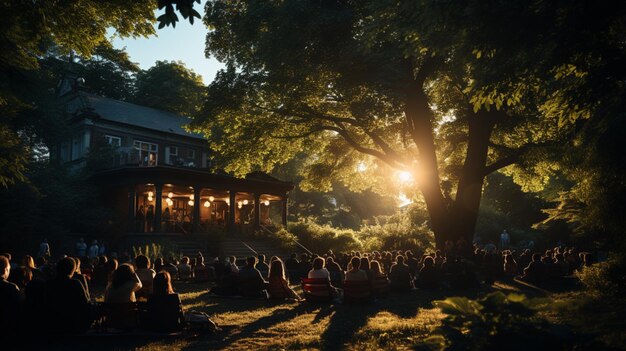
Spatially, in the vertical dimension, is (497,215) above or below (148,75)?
below

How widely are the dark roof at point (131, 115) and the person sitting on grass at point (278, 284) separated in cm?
2674

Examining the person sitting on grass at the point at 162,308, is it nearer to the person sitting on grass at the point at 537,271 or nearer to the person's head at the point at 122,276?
the person's head at the point at 122,276

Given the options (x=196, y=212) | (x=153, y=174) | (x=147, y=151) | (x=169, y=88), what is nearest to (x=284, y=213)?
(x=196, y=212)

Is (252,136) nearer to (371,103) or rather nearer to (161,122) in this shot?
(371,103)

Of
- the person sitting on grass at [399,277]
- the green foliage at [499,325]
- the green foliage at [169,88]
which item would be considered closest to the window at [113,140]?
the green foliage at [169,88]

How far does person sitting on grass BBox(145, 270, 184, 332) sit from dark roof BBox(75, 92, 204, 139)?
1218 inches

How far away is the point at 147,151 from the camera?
41594 millimetres

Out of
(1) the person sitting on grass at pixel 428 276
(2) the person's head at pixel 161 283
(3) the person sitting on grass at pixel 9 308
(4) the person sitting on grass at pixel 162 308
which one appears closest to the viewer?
(3) the person sitting on grass at pixel 9 308

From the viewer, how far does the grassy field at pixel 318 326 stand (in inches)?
305

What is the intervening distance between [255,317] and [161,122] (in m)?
36.5

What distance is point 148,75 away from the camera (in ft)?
184

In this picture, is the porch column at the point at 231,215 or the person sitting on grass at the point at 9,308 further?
the porch column at the point at 231,215

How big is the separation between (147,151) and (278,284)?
31268mm

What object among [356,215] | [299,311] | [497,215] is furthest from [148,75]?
[299,311]
